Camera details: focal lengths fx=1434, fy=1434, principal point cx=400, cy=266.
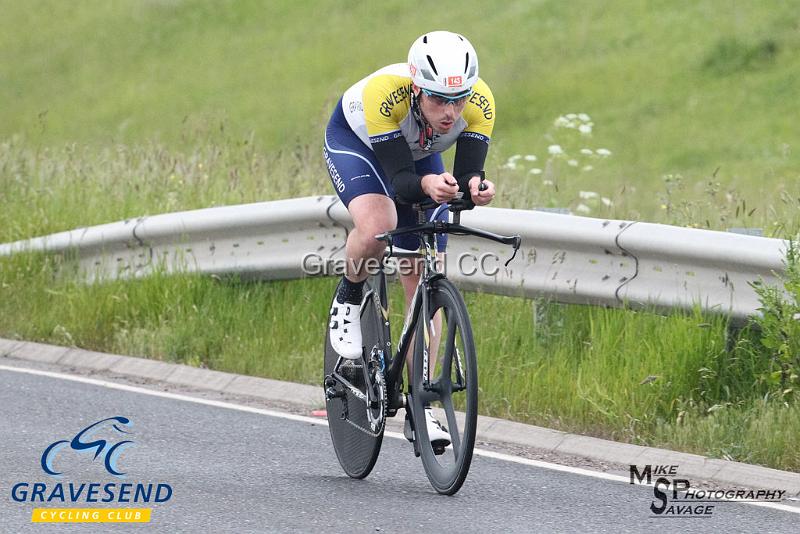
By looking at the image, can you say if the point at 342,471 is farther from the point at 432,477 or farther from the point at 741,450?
the point at 741,450

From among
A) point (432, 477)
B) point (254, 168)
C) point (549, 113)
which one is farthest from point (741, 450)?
point (549, 113)

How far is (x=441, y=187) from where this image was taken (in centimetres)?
585

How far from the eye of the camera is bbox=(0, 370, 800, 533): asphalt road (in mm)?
5902

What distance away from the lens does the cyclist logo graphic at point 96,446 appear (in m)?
6.78

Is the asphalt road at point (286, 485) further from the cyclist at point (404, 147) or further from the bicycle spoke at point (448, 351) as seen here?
the bicycle spoke at point (448, 351)

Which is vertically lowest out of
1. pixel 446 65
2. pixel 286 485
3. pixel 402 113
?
pixel 286 485

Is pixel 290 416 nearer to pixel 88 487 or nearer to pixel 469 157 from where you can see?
pixel 88 487

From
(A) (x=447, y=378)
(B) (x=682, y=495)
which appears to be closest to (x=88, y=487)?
(A) (x=447, y=378)

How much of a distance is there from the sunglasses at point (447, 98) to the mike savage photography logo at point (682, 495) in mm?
1939

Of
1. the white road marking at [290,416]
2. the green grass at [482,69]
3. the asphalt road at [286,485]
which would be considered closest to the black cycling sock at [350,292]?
the asphalt road at [286,485]

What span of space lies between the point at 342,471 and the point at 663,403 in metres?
1.83

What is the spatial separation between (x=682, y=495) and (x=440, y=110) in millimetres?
2038

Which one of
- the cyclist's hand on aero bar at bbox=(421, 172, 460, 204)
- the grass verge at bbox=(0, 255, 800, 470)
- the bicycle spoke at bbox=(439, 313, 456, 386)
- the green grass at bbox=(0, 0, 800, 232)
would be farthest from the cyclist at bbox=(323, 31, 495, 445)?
the green grass at bbox=(0, 0, 800, 232)

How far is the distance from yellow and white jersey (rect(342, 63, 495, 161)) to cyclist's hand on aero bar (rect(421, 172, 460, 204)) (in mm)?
385
